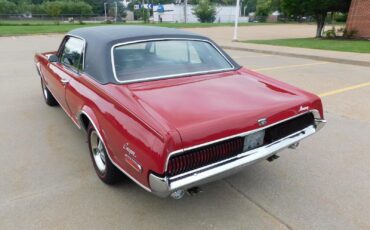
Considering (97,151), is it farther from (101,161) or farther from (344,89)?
(344,89)

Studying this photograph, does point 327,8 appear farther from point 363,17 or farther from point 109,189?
point 109,189

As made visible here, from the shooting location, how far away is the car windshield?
3.18 m

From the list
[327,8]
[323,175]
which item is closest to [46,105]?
[323,175]

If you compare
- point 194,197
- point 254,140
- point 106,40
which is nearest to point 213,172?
point 254,140

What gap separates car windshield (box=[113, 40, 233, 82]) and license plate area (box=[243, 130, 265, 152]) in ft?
3.68

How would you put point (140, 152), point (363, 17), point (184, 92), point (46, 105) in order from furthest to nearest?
point (363, 17) → point (46, 105) → point (184, 92) → point (140, 152)

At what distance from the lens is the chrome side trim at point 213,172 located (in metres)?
2.18

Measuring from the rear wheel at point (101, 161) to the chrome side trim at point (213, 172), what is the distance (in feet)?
2.77

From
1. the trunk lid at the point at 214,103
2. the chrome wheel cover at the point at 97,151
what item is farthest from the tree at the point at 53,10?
the trunk lid at the point at 214,103

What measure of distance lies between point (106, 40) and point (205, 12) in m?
62.0

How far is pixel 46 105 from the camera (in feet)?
19.1

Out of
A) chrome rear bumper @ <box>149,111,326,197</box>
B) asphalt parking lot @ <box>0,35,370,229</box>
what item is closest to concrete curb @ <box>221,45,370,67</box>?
asphalt parking lot @ <box>0,35,370,229</box>

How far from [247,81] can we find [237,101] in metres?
0.69

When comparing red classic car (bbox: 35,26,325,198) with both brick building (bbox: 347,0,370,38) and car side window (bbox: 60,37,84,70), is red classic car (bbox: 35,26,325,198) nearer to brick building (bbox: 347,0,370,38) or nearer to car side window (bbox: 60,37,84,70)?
car side window (bbox: 60,37,84,70)
